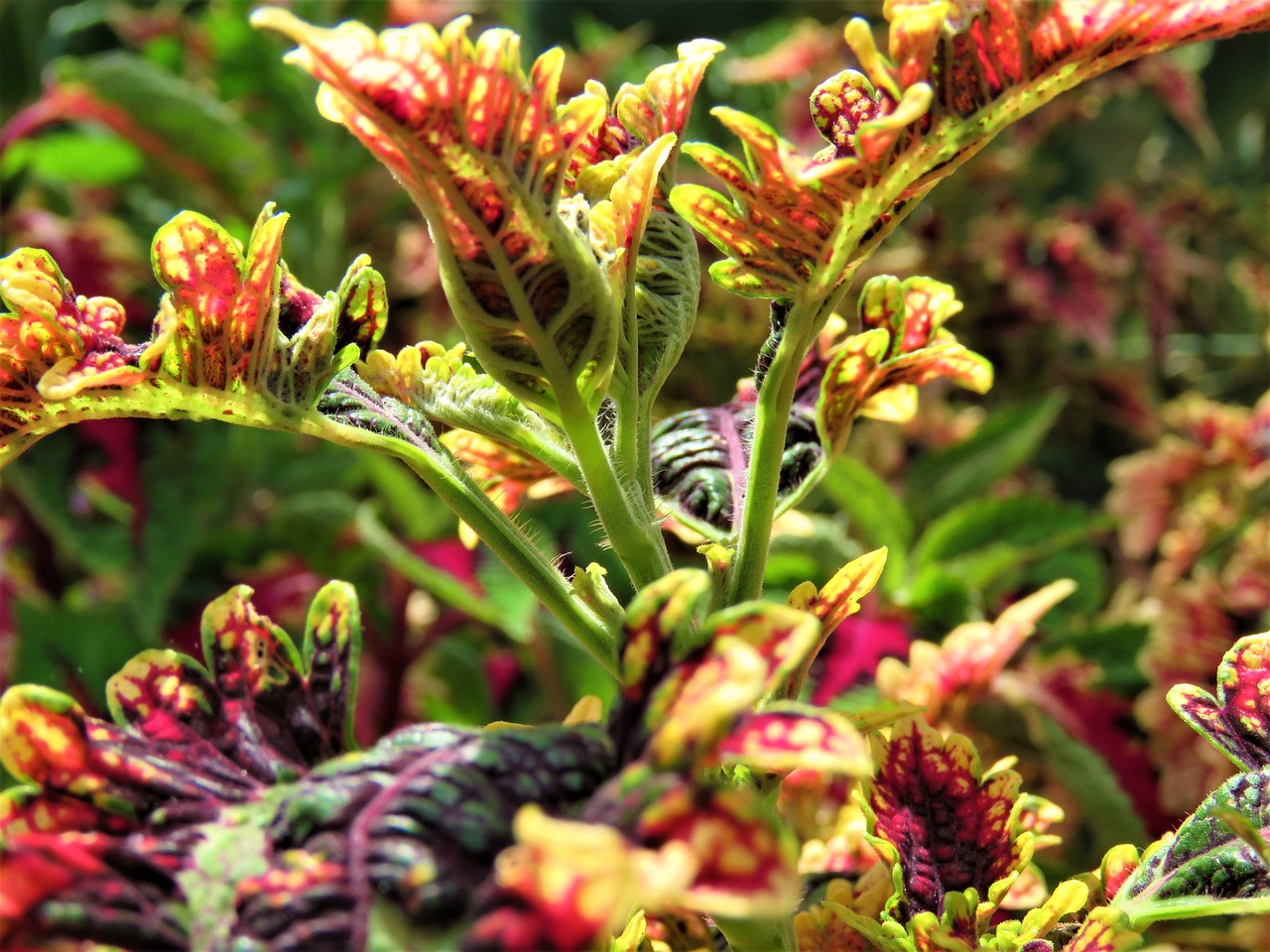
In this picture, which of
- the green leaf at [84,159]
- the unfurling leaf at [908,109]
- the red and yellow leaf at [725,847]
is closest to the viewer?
the red and yellow leaf at [725,847]

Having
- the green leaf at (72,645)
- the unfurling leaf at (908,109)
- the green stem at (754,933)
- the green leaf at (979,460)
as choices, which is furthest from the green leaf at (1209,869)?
the green leaf at (72,645)

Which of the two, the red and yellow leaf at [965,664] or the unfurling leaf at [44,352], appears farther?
the red and yellow leaf at [965,664]

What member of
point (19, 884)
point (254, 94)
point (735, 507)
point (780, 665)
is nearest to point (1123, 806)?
point (735, 507)

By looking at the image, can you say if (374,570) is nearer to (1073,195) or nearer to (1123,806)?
(1123,806)

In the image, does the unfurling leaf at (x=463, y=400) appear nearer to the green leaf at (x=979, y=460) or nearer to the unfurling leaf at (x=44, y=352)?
the unfurling leaf at (x=44, y=352)

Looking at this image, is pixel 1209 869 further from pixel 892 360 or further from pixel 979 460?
pixel 979 460

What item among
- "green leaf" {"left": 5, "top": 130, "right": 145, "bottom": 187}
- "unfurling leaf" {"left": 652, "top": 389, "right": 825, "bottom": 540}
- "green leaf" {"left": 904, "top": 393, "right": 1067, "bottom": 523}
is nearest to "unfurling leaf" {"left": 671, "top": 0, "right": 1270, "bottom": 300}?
"unfurling leaf" {"left": 652, "top": 389, "right": 825, "bottom": 540}

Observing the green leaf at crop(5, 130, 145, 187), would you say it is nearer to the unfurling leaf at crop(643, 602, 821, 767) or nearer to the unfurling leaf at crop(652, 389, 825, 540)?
the unfurling leaf at crop(652, 389, 825, 540)

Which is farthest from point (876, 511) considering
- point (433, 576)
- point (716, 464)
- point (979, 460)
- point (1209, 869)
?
point (1209, 869)
